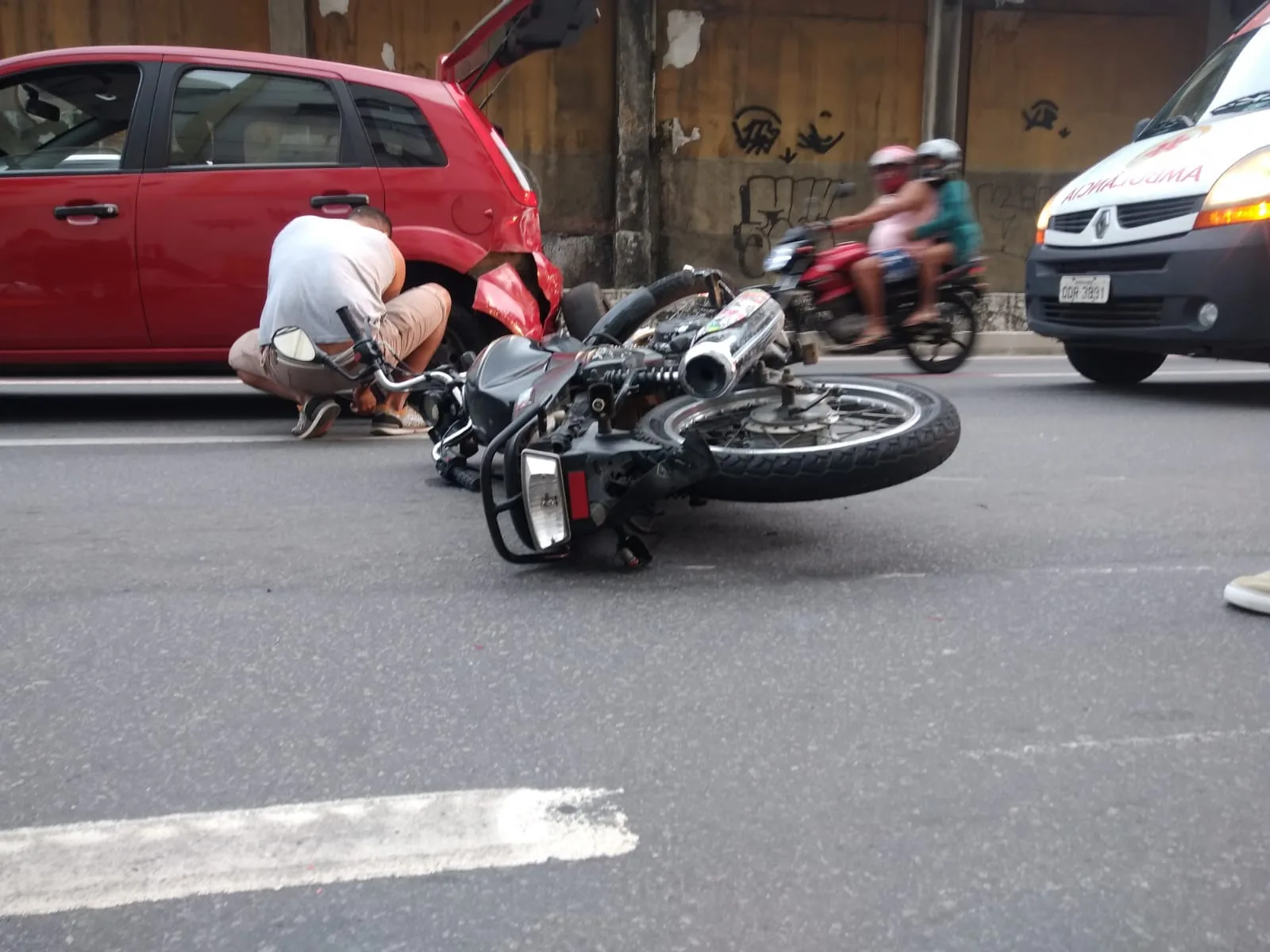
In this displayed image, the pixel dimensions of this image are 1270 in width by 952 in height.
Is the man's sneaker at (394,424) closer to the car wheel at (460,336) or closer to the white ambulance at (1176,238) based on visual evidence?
the car wheel at (460,336)

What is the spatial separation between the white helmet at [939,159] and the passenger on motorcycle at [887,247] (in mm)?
83

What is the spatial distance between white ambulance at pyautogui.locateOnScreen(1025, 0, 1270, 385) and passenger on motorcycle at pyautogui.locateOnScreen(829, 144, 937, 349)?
2.34ft

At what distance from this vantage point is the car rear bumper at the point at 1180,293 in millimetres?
6191

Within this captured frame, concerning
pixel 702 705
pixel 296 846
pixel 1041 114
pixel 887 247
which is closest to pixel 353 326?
pixel 702 705

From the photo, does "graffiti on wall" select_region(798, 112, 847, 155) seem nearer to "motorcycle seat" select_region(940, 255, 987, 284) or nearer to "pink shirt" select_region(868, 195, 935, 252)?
"pink shirt" select_region(868, 195, 935, 252)

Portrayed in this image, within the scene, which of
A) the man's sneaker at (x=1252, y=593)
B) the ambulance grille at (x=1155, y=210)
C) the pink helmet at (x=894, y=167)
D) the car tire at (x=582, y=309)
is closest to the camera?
the man's sneaker at (x=1252, y=593)

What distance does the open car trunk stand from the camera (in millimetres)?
5934

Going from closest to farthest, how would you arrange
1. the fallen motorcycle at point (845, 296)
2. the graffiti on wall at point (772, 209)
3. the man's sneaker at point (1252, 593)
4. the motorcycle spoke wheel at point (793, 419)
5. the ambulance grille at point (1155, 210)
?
the man's sneaker at point (1252, 593)
the motorcycle spoke wheel at point (793, 419)
the ambulance grille at point (1155, 210)
the fallen motorcycle at point (845, 296)
the graffiti on wall at point (772, 209)

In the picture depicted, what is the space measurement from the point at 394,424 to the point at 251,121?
1642 millimetres

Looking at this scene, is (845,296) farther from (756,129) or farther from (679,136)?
(756,129)

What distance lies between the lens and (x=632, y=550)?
3.30m

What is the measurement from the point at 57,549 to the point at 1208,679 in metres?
2.91

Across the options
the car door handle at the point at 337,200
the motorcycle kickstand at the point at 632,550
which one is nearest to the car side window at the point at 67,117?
the car door handle at the point at 337,200

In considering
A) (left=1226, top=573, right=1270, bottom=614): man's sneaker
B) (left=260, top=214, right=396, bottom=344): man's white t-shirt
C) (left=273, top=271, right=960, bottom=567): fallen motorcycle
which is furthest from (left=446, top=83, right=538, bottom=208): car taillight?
(left=1226, top=573, right=1270, bottom=614): man's sneaker
